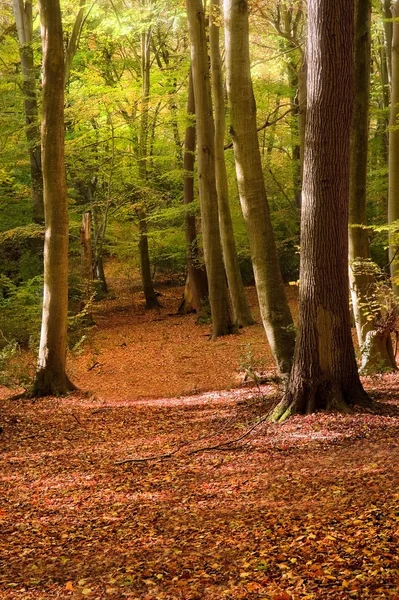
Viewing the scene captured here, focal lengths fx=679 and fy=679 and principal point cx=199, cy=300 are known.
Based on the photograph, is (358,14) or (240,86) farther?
(358,14)

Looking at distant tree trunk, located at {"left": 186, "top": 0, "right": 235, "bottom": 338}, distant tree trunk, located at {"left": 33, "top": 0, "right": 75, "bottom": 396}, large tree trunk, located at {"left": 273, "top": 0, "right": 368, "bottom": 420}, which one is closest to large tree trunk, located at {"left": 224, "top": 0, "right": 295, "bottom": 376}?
large tree trunk, located at {"left": 273, "top": 0, "right": 368, "bottom": 420}

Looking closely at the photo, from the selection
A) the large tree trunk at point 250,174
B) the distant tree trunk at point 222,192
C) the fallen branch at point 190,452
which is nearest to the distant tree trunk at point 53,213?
the large tree trunk at point 250,174

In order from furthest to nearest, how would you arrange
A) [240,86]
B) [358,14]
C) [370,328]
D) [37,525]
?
[370,328]
[358,14]
[240,86]
[37,525]

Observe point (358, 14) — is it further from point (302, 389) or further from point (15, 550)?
point (15, 550)

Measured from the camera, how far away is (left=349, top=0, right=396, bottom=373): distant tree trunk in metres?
9.43

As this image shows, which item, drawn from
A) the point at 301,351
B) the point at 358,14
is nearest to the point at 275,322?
the point at 301,351

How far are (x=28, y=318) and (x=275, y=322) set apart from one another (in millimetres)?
8831

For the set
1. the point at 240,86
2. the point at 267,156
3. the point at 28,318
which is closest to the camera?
the point at 240,86

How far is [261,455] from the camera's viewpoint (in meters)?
6.43

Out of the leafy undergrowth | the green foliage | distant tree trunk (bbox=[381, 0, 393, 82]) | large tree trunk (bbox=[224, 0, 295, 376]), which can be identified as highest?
distant tree trunk (bbox=[381, 0, 393, 82])

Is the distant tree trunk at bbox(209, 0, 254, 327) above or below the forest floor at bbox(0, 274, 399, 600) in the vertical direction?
above

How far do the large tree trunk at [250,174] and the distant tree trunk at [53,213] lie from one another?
303cm

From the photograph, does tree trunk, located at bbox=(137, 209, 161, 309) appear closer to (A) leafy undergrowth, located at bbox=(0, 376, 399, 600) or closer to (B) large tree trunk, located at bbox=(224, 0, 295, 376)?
(B) large tree trunk, located at bbox=(224, 0, 295, 376)

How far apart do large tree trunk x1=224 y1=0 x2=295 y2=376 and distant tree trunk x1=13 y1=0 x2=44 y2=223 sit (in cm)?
1183
